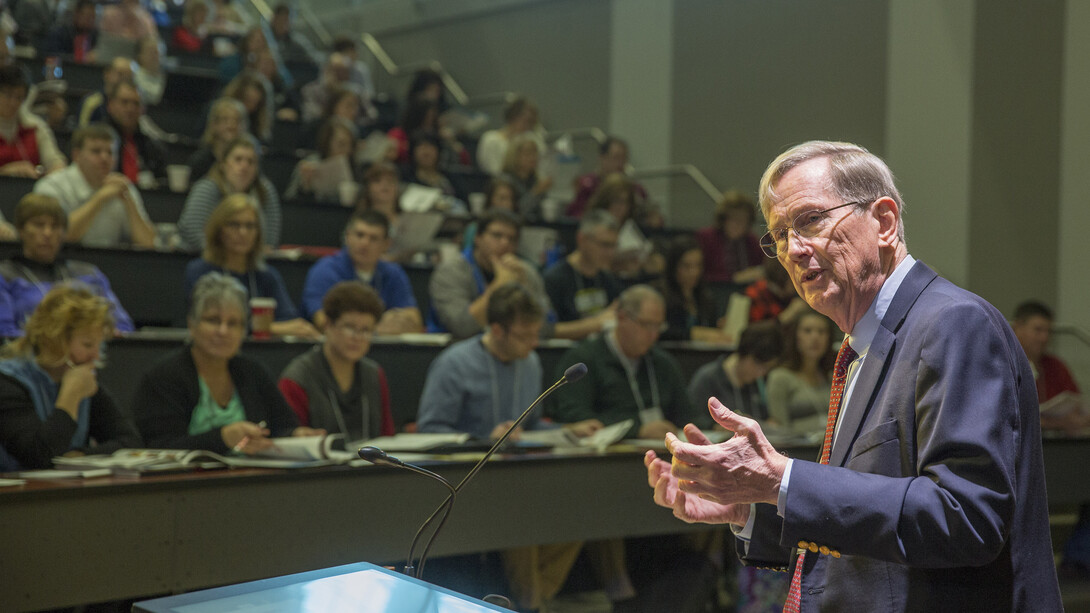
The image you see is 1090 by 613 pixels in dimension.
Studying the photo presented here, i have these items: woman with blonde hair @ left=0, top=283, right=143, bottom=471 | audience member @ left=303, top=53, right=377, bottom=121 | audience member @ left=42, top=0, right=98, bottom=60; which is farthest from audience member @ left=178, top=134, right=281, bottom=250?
audience member @ left=42, top=0, right=98, bottom=60

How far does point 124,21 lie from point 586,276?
4623 millimetres

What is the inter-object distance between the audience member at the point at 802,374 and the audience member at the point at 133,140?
313 centimetres

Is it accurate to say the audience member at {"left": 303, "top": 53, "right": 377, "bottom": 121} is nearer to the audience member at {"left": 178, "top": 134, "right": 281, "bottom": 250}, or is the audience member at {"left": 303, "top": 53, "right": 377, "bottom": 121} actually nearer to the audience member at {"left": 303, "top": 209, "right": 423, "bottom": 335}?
the audience member at {"left": 178, "top": 134, "right": 281, "bottom": 250}

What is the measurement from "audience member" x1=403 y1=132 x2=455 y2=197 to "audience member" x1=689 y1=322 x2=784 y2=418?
106 inches

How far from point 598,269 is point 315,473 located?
2.86 m

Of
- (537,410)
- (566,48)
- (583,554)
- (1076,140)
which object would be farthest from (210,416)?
(566,48)

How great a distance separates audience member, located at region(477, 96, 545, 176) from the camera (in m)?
7.32

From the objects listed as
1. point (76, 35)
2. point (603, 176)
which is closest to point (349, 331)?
point (603, 176)

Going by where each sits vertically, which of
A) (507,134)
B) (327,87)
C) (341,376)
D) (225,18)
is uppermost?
(225,18)

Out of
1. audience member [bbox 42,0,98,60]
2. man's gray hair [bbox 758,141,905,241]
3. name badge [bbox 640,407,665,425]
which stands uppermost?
audience member [bbox 42,0,98,60]

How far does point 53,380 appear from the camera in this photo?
116 inches

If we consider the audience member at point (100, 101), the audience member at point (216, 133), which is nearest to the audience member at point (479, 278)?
the audience member at point (216, 133)

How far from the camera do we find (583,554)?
4.12 metres

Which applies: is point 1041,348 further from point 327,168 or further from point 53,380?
point 53,380
